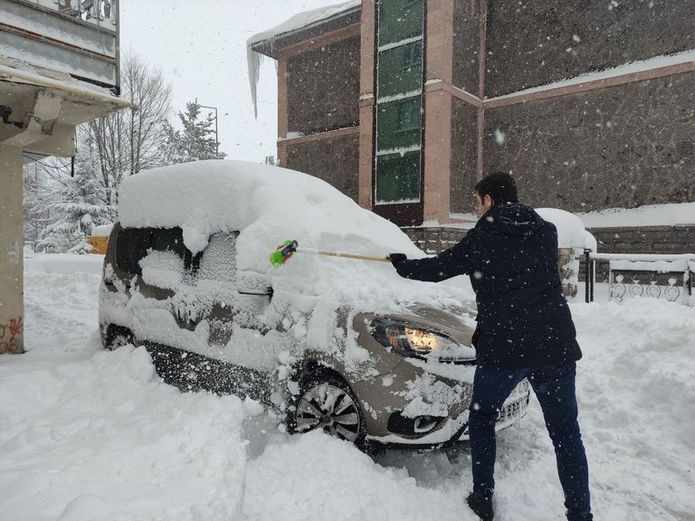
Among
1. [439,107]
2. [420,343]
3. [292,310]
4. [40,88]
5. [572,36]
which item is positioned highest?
[572,36]

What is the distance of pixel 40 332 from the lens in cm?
741

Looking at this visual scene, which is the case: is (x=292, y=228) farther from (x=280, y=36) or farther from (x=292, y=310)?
(x=280, y=36)

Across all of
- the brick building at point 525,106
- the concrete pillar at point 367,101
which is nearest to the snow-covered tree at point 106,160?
the brick building at point 525,106

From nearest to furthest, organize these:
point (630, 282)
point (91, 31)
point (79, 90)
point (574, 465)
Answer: point (574, 465) < point (79, 90) < point (91, 31) < point (630, 282)

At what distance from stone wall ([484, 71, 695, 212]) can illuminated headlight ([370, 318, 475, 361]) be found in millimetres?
13084

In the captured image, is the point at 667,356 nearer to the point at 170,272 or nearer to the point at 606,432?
the point at 606,432

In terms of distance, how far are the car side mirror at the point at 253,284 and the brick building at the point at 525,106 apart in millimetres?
8754

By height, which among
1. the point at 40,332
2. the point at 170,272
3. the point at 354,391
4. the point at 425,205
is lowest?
the point at 40,332

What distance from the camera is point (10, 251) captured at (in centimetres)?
624

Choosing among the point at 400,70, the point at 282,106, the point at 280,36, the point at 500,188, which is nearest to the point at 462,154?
the point at 400,70

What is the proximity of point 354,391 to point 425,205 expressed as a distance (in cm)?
1243

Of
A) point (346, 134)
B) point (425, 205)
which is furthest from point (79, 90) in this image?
point (346, 134)

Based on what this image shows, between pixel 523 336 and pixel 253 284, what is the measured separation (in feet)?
6.46

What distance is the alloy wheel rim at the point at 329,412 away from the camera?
301 cm
